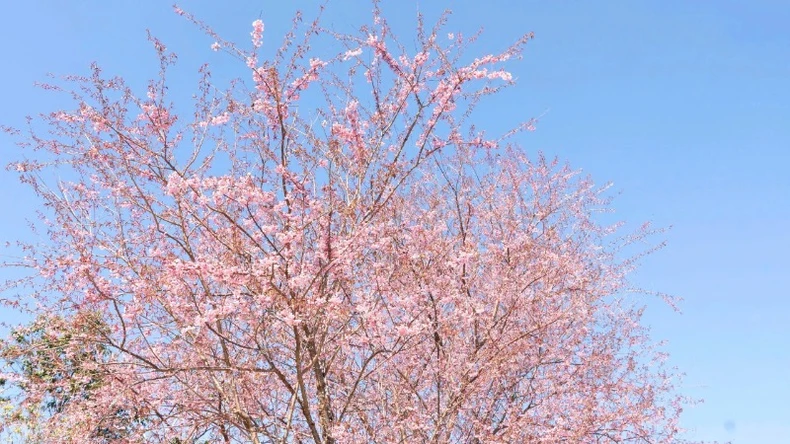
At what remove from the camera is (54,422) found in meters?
6.41

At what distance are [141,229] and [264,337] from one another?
2.37 meters

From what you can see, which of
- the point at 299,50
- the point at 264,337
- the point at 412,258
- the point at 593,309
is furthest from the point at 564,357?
the point at 299,50

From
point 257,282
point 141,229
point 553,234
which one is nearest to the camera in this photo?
point 257,282

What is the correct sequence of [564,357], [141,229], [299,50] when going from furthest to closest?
[564,357], [141,229], [299,50]

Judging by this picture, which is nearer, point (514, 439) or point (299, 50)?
point (299, 50)

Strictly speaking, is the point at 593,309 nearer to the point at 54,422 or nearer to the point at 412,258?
the point at 412,258

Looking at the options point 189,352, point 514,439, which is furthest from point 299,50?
point 514,439

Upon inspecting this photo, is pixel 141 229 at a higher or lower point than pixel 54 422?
higher

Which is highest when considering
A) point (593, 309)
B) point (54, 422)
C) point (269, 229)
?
point (593, 309)

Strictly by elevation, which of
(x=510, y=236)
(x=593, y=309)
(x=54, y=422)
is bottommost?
(x=54, y=422)

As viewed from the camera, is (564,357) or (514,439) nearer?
(514,439)

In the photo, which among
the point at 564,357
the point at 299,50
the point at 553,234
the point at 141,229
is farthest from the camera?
the point at 553,234

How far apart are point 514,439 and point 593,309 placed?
288 cm

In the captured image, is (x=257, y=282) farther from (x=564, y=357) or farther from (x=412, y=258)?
(x=564, y=357)
